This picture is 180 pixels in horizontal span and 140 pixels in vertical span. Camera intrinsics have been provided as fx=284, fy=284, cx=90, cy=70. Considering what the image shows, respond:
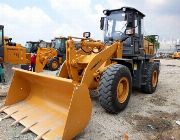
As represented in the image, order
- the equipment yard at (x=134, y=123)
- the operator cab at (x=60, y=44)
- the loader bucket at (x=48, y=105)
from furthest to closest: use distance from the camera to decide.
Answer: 1. the operator cab at (x=60, y=44)
2. the equipment yard at (x=134, y=123)
3. the loader bucket at (x=48, y=105)

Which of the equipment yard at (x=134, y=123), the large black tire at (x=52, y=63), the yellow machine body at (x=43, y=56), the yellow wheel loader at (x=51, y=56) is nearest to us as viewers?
the equipment yard at (x=134, y=123)

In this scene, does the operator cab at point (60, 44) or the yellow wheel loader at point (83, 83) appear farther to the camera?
the operator cab at point (60, 44)

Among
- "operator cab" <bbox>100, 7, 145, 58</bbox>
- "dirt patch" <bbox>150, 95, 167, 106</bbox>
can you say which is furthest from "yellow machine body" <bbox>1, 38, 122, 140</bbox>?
"dirt patch" <bbox>150, 95, 167, 106</bbox>

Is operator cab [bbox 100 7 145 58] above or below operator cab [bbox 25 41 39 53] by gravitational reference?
above

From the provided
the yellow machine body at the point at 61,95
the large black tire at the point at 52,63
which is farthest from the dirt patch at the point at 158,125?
the large black tire at the point at 52,63

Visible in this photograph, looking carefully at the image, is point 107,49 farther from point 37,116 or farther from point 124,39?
point 37,116

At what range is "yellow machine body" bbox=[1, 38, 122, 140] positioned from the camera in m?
4.76

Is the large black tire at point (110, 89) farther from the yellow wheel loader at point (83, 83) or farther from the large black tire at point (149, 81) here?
the large black tire at point (149, 81)

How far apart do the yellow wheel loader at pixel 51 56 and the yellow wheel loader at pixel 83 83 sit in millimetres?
8605

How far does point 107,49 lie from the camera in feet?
22.6

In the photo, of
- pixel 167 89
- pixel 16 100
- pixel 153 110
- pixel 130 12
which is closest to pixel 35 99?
pixel 16 100

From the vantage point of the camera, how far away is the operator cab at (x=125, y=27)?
25.8 feet

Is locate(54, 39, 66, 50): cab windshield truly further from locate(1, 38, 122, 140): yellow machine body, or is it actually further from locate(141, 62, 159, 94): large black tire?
locate(1, 38, 122, 140): yellow machine body

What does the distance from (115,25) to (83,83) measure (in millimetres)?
3374
